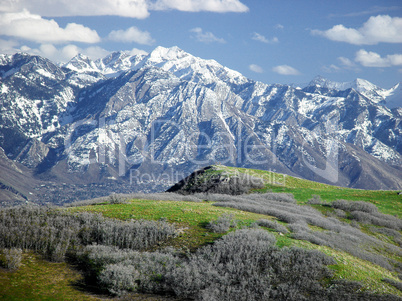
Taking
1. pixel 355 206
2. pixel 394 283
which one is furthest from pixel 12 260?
pixel 355 206

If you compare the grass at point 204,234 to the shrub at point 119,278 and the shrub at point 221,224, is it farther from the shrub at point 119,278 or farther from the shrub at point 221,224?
the shrub at point 119,278

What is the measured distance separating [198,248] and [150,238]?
339 cm

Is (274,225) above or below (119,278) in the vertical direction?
above

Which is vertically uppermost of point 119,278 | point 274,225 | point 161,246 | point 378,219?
point 274,225

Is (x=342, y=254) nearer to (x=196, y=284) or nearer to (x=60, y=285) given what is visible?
(x=196, y=284)

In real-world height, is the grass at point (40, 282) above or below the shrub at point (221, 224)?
below

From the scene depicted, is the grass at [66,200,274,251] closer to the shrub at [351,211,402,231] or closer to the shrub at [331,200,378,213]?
the shrub at [351,211,402,231]

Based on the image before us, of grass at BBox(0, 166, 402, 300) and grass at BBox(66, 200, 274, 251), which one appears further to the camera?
grass at BBox(66, 200, 274, 251)

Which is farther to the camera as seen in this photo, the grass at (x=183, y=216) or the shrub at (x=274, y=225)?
the shrub at (x=274, y=225)

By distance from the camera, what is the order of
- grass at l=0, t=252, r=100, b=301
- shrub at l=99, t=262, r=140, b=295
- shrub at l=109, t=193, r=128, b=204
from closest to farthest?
grass at l=0, t=252, r=100, b=301, shrub at l=99, t=262, r=140, b=295, shrub at l=109, t=193, r=128, b=204

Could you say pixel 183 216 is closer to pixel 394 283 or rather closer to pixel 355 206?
pixel 394 283

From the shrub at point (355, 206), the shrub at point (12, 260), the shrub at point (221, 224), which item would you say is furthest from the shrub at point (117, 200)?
the shrub at point (355, 206)

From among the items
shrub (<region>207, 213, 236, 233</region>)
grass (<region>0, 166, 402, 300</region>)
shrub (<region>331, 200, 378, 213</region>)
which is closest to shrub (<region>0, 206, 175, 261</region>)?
grass (<region>0, 166, 402, 300</region>)

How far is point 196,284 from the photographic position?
16.0m
